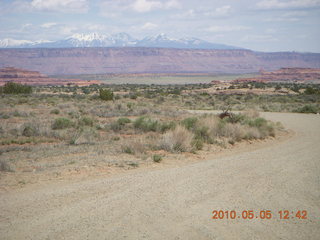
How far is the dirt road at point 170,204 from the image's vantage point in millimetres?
5547

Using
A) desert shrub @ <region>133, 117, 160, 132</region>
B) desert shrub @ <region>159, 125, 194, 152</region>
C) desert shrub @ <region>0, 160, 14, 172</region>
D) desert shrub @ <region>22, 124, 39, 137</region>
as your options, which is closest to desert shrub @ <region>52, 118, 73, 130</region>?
desert shrub @ <region>22, 124, 39, 137</region>

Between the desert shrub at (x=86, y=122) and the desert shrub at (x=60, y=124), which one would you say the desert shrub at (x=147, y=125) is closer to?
the desert shrub at (x=86, y=122)

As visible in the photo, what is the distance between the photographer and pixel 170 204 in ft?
22.0

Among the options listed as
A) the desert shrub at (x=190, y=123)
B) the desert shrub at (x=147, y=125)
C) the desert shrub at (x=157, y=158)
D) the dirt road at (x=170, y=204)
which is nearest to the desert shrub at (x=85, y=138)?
the desert shrub at (x=147, y=125)

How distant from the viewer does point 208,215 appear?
6227mm

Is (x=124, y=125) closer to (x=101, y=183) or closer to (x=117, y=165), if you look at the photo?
(x=117, y=165)

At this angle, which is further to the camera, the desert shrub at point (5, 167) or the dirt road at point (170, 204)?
the desert shrub at point (5, 167)

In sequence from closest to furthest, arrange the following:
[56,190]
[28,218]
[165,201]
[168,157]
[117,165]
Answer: [28,218], [165,201], [56,190], [117,165], [168,157]

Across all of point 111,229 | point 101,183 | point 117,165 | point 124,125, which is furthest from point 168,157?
point 124,125

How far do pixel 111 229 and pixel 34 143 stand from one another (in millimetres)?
9676

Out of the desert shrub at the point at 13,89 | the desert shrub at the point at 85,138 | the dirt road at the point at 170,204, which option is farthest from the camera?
the desert shrub at the point at 13,89

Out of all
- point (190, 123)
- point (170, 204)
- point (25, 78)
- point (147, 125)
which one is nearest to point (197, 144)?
point (190, 123)
